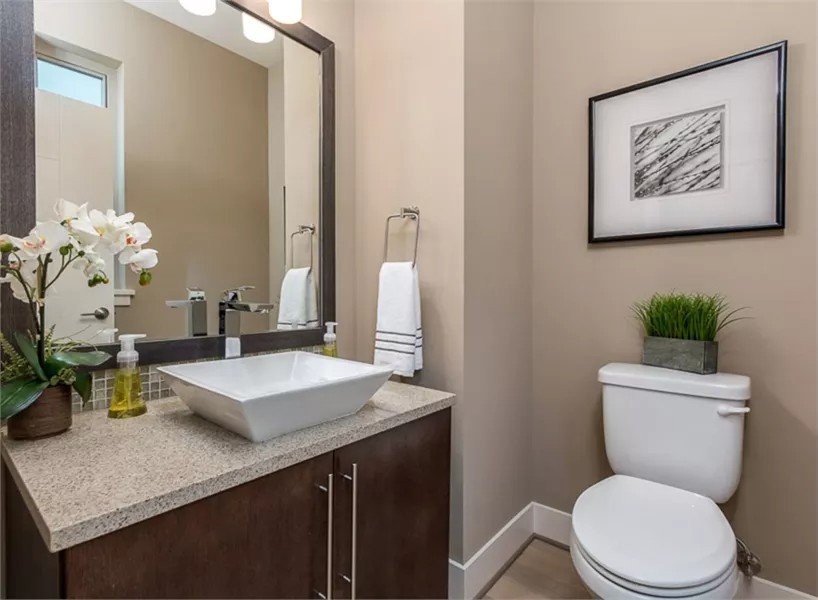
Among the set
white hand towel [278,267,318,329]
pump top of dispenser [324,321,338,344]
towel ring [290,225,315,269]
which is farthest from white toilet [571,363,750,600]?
towel ring [290,225,315,269]

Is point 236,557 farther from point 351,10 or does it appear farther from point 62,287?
point 351,10

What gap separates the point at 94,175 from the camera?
113 centimetres

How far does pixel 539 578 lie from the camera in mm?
1655

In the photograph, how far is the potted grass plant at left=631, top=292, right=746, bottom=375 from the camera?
1.44 m

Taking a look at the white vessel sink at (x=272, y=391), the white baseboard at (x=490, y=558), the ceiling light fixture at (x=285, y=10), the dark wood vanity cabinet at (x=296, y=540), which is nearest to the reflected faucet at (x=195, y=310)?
the white vessel sink at (x=272, y=391)

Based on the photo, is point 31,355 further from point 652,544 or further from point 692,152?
point 692,152

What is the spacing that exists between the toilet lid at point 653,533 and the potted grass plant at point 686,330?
0.42 meters

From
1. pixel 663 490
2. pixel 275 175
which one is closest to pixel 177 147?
pixel 275 175

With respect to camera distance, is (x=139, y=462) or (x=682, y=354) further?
(x=682, y=354)

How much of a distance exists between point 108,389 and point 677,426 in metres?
1.70

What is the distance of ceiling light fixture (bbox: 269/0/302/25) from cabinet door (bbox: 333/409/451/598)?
142 cm

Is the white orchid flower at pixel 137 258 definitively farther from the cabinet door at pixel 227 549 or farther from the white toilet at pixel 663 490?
the white toilet at pixel 663 490

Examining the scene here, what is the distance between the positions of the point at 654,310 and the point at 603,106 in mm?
858

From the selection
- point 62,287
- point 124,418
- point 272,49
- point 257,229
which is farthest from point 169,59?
point 124,418
